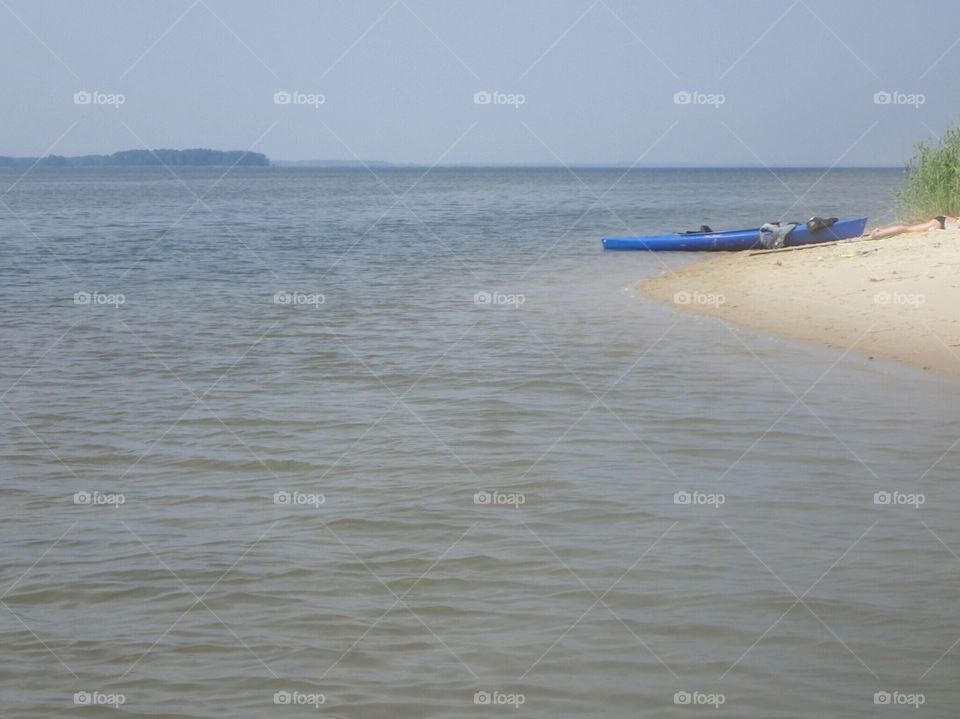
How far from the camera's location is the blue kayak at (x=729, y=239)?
2212 centimetres

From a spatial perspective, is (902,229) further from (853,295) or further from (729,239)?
(853,295)

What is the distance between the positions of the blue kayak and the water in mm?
7932

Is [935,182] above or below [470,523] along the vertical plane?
above

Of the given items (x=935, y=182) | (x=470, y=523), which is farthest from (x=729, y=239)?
(x=470, y=523)

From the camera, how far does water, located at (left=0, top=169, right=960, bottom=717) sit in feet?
16.6

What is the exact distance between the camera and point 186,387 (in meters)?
11.3

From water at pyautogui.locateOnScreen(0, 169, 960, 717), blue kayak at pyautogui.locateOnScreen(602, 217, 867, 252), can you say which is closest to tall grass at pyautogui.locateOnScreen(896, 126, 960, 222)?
blue kayak at pyautogui.locateOnScreen(602, 217, 867, 252)

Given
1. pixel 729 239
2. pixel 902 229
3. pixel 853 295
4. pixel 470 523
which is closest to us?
pixel 470 523

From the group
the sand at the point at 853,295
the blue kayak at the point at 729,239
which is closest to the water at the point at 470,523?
the sand at the point at 853,295

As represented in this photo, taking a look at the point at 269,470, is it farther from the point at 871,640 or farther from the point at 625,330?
the point at 625,330

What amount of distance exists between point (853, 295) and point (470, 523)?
9.00 meters

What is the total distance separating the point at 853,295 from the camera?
572 inches

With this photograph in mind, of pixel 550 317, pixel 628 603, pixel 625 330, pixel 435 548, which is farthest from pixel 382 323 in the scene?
pixel 628 603

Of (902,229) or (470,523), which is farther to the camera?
(902,229)
